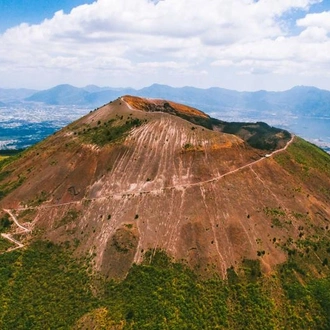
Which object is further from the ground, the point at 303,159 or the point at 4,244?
the point at 303,159

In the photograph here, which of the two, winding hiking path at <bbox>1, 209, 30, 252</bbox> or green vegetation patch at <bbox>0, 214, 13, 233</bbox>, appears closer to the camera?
winding hiking path at <bbox>1, 209, 30, 252</bbox>

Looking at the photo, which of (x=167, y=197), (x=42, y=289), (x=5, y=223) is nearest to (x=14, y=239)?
(x=5, y=223)

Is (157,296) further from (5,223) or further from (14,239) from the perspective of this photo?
(5,223)

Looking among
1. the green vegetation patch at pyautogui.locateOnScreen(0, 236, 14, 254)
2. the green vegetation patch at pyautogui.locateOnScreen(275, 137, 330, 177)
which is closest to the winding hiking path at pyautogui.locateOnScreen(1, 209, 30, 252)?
the green vegetation patch at pyautogui.locateOnScreen(0, 236, 14, 254)

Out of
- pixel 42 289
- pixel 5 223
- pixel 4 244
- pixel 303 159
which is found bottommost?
pixel 42 289

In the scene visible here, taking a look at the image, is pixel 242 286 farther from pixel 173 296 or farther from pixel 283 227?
pixel 283 227

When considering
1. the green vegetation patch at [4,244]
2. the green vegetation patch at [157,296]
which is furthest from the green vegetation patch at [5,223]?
the green vegetation patch at [157,296]

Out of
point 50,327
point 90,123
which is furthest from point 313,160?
point 50,327

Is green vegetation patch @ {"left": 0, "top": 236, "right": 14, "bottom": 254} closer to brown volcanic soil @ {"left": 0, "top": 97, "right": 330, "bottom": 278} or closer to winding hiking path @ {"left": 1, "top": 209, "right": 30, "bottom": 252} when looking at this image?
winding hiking path @ {"left": 1, "top": 209, "right": 30, "bottom": 252}

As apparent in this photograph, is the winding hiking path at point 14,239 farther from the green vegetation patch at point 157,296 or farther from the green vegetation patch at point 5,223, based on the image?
the green vegetation patch at point 157,296
